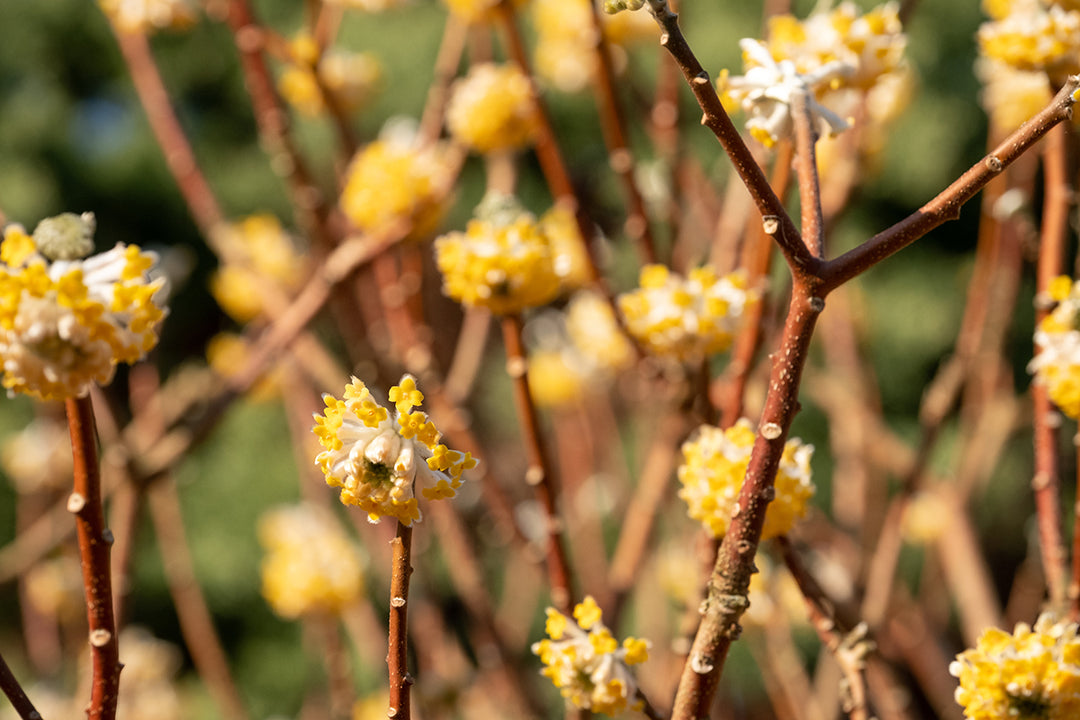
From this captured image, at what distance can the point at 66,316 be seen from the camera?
1.06 ft

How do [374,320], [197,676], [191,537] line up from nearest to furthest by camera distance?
1. [374,320]
2. [197,676]
3. [191,537]

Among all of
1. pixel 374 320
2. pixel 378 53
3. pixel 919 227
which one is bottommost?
pixel 919 227

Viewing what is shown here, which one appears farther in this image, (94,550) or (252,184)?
(252,184)

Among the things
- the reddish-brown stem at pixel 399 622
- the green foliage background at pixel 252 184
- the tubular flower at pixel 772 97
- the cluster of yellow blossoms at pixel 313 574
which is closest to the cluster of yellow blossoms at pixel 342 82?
the cluster of yellow blossoms at pixel 313 574

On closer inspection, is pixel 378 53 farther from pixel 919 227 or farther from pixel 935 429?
pixel 919 227

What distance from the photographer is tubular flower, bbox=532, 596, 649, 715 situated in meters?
0.37

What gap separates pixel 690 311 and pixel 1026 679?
26 cm

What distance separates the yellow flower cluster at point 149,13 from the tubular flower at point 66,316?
512 millimetres

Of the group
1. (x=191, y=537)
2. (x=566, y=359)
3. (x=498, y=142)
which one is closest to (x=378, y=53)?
(x=191, y=537)

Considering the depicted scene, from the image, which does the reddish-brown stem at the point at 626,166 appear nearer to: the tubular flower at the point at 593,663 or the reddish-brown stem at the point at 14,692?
the tubular flower at the point at 593,663

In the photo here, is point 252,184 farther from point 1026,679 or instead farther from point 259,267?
point 1026,679

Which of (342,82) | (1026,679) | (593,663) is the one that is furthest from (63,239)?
(342,82)

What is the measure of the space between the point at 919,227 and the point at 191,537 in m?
A: 2.56

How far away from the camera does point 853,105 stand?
67 centimetres
